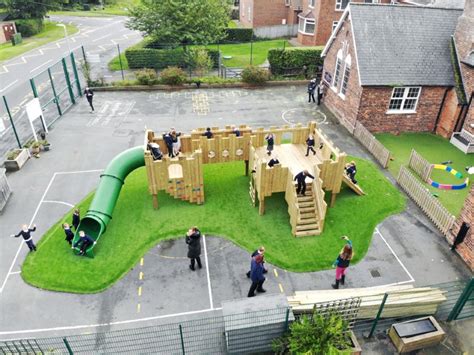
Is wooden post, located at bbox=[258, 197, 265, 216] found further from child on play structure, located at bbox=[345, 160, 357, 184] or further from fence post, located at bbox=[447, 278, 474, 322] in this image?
fence post, located at bbox=[447, 278, 474, 322]

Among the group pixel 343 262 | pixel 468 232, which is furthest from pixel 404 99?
pixel 343 262

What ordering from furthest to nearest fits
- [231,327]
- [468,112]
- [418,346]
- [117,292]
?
1. [468,112]
2. [117,292]
3. [418,346]
4. [231,327]

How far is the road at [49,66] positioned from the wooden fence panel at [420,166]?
69.1 feet

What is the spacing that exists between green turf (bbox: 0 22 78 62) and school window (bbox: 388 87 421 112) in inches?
1494

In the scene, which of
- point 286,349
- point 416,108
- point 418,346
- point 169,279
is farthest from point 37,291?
point 416,108

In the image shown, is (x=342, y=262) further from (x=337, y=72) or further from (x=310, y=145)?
(x=337, y=72)

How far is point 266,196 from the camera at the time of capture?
1609 centimetres

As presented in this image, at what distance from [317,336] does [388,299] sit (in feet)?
10.4

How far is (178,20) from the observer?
107 feet

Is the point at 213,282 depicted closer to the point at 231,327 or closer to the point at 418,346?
the point at 231,327

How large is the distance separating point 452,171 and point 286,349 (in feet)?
46.7

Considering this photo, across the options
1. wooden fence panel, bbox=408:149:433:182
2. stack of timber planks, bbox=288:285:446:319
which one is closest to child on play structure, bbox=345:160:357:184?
wooden fence panel, bbox=408:149:433:182

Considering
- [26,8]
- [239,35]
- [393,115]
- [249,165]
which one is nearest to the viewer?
[249,165]

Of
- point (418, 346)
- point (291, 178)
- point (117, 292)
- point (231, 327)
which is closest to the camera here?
point (231, 327)
